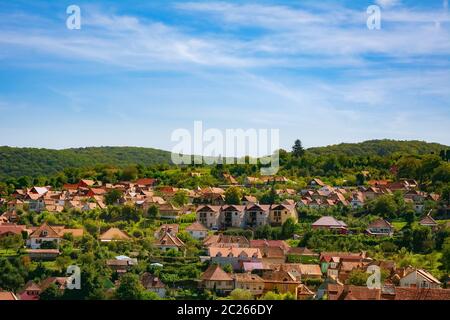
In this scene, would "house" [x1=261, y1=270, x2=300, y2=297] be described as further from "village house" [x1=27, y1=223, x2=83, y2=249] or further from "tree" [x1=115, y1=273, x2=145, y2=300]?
Answer: "village house" [x1=27, y1=223, x2=83, y2=249]

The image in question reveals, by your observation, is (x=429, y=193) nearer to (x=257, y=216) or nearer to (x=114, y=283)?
(x=257, y=216)

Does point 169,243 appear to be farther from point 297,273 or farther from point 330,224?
point 330,224

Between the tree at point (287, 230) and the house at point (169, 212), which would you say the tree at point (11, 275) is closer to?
the house at point (169, 212)

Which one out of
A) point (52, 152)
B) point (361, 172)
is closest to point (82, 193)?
point (361, 172)

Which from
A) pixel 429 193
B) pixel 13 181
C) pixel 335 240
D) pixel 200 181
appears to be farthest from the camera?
pixel 13 181

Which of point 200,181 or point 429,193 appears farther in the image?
point 200,181

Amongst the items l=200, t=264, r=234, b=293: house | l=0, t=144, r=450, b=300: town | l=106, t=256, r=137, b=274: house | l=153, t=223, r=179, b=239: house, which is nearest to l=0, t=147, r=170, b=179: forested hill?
l=0, t=144, r=450, b=300: town
